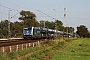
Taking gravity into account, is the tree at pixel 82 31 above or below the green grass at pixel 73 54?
above

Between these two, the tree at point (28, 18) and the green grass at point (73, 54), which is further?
the tree at point (28, 18)

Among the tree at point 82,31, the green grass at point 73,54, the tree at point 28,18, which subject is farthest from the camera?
the tree at point 82,31

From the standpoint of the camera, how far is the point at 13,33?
106375 millimetres

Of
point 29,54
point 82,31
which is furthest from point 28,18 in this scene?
point 29,54

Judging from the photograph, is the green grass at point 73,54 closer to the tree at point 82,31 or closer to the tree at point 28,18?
the tree at point 28,18

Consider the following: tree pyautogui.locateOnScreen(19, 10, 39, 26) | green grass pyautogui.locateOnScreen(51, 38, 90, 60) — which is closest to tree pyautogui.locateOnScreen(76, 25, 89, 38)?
tree pyautogui.locateOnScreen(19, 10, 39, 26)

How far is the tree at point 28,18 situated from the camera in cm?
12181

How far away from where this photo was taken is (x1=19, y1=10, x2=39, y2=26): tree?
121812mm

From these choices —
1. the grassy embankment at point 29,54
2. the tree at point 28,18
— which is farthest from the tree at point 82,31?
the grassy embankment at point 29,54

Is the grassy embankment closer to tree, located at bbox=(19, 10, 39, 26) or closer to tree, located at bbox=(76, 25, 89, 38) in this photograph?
tree, located at bbox=(19, 10, 39, 26)

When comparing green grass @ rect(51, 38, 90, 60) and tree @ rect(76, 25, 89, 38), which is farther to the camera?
tree @ rect(76, 25, 89, 38)

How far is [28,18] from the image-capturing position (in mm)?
126000

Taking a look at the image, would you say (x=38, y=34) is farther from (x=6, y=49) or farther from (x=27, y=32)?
(x=6, y=49)

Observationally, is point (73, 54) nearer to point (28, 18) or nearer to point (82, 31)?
point (28, 18)
